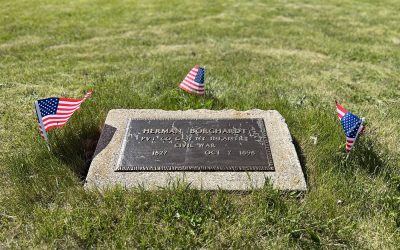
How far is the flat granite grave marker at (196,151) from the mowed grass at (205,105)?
16 cm

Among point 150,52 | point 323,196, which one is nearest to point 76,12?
point 150,52

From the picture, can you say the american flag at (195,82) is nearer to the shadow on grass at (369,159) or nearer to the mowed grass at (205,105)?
the mowed grass at (205,105)

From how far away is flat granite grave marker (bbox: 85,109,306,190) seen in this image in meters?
3.62

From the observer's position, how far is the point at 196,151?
3.96m

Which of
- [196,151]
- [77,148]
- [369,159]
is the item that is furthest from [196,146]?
[369,159]

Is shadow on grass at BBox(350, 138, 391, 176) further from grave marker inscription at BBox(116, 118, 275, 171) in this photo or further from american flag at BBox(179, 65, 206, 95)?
american flag at BBox(179, 65, 206, 95)

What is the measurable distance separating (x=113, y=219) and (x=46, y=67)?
459 cm

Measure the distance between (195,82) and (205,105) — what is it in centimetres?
39

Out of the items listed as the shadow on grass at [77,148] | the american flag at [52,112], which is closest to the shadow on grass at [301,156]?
the shadow on grass at [77,148]

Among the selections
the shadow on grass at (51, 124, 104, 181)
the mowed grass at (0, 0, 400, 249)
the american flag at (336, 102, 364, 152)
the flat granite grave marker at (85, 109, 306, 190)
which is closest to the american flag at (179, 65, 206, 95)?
the mowed grass at (0, 0, 400, 249)

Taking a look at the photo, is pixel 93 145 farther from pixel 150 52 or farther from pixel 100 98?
pixel 150 52

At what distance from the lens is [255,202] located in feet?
11.2

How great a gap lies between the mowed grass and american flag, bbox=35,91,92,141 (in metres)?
0.32

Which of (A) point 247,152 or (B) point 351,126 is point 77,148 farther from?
(B) point 351,126
